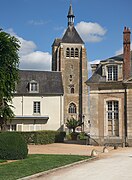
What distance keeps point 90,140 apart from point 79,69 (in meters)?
40.9

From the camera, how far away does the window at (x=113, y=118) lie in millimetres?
23984

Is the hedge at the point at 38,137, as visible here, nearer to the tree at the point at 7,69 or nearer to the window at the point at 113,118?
the tree at the point at 7,69

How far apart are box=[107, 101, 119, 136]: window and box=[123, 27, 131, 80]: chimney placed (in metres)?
2.25

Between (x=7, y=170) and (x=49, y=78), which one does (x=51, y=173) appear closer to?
(x=7, y=170)

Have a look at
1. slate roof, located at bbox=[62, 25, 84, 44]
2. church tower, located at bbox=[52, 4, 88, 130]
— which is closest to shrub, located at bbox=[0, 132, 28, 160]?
church tower, located at bbox=[52, 4, 88, 130]

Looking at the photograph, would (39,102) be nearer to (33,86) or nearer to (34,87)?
(34,87)

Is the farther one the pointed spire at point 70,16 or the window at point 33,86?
the pointed spire at point 70,16

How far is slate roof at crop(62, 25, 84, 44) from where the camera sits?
67.2 meters

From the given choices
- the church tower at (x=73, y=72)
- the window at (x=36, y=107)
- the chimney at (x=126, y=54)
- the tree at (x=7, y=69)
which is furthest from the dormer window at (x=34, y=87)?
the chimney at (x=126, y=54)

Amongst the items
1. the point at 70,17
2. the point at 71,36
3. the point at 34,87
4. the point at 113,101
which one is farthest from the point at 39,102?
the point at 70,17

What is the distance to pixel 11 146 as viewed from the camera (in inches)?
548

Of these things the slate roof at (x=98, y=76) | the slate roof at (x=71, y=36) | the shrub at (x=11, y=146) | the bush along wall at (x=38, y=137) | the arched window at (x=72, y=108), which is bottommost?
the bush along wall at (x=38, y=137)

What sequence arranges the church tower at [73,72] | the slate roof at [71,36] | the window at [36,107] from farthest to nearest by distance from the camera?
the slate roof at [71,36] → the church tower at [73,72] → the window at [36,107]

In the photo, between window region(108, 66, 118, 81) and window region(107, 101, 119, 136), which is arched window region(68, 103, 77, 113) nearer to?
window region(108, 66, 118, 81)
